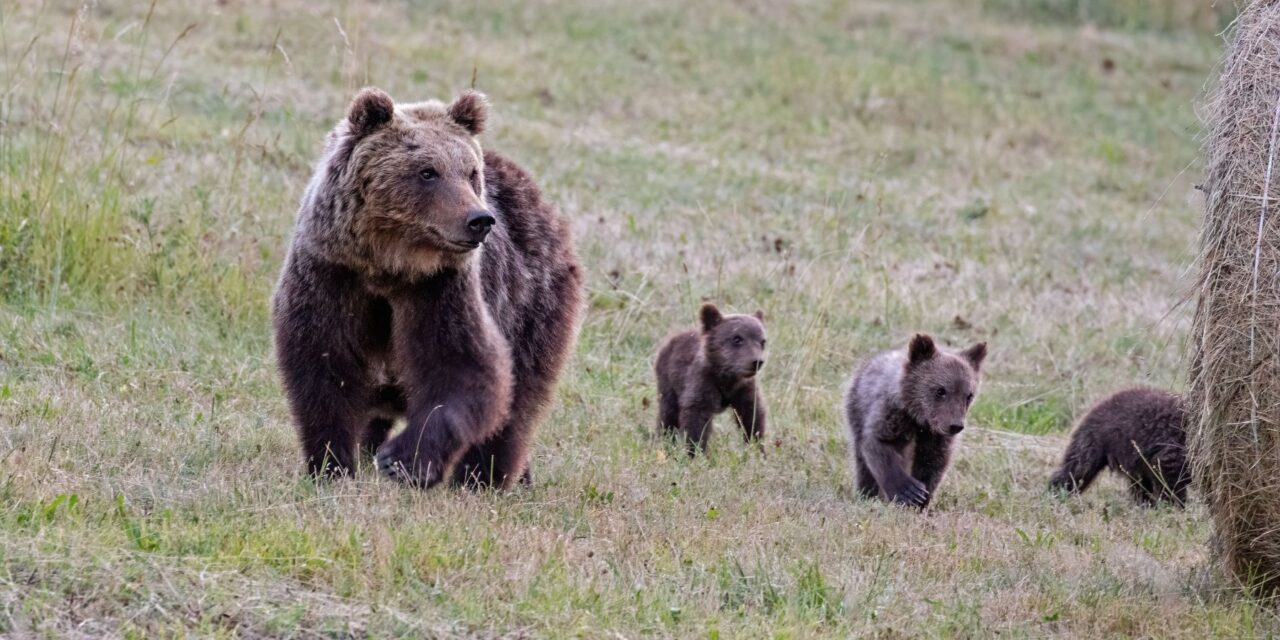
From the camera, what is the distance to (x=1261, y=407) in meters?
6.67

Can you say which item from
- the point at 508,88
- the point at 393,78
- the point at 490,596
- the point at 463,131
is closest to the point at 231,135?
the point at 393,78

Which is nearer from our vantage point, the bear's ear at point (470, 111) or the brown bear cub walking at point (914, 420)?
the bear's ear at point (470, 111)

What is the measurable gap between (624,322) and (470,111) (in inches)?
197

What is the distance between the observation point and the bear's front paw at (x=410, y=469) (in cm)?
710

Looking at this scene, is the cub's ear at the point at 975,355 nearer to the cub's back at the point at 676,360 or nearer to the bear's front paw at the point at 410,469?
the cub's back at the point at 676,360

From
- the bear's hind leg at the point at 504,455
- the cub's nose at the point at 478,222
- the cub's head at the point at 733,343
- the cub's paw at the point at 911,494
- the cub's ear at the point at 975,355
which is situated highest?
the cub's nose at the point at 478,222

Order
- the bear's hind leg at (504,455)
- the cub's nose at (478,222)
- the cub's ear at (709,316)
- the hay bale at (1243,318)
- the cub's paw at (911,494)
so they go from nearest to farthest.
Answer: the hay bale at (1243,318), the cub's nose at (478,222), the bear's hind leg at (504,455), the cub's paw at (911,494), the cub's ear at (709,316)

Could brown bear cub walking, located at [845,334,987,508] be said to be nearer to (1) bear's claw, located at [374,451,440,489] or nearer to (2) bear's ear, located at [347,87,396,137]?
(1) bear's claw, located at [374,451,440,489]

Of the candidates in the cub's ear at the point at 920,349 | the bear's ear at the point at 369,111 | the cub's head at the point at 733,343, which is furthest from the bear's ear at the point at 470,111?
the cub's head at the point at 733,343

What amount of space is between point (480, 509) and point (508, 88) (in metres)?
14.9

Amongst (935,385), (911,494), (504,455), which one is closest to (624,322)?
(935,385)

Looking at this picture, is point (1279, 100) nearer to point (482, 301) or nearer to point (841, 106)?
point (482, 301)

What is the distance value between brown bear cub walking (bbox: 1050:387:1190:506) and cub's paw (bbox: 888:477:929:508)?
4.60ft

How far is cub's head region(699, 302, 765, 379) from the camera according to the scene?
35.1 feet
